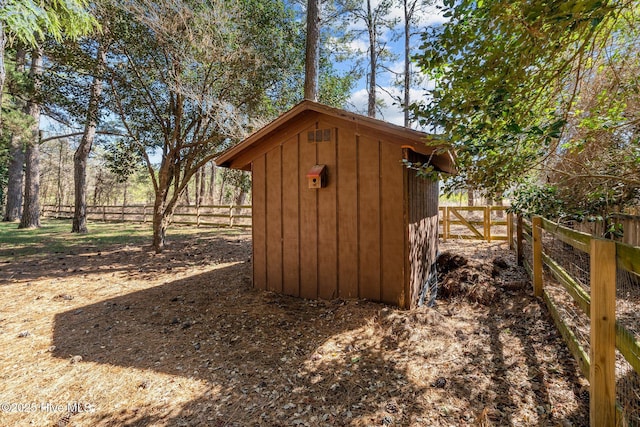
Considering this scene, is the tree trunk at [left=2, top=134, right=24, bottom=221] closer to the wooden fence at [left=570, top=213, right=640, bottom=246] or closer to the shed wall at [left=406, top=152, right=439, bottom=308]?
the shed wall at [left=406, top=152, right=439, bottom=308]

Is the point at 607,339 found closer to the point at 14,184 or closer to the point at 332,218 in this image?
the point at 332,218

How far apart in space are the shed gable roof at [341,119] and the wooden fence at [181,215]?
28.7ft

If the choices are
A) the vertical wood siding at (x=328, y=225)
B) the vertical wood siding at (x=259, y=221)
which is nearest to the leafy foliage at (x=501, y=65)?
the vertical wood siding at (x=328, y=225)

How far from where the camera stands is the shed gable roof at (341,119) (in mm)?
3811

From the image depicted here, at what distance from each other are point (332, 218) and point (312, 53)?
498cm

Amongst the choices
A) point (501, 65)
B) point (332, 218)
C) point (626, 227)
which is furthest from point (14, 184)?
point (626, 227)

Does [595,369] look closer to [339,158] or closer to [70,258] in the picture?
[339,158]

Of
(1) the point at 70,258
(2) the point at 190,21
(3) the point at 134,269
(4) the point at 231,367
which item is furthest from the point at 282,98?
(4) the point at 231,367

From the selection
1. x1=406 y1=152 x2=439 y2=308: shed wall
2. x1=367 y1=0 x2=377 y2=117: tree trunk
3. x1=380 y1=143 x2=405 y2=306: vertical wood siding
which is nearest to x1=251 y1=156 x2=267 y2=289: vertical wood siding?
x1=380 y1=143 x2=405 y2=306: vertical wood siding

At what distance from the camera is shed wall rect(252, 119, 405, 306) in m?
4.19

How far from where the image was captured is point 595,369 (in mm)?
1835

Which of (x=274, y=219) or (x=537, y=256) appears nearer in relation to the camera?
(x=537, y=256)

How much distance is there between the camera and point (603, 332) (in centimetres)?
180

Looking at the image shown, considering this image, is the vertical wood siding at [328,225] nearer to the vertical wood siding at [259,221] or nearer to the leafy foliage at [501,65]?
the vertical wood siding at [259,221]
